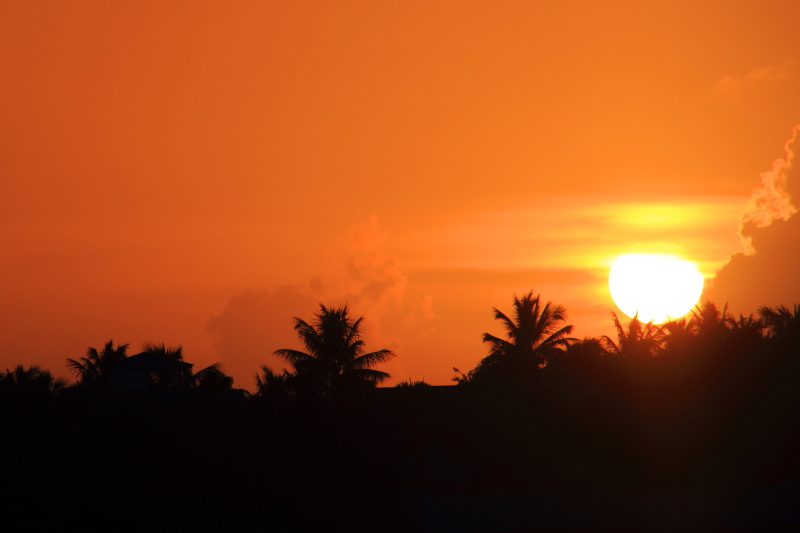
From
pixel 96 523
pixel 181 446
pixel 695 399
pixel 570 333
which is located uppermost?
pixel 570 333

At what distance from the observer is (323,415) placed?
37.3 m

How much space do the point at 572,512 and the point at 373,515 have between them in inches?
302

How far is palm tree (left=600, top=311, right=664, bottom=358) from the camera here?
48603mm

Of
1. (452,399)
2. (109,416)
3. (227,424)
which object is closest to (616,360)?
(452,399)

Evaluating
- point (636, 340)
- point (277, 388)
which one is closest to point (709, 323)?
point (636, 340)

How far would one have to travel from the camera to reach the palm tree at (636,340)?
48.6 metres

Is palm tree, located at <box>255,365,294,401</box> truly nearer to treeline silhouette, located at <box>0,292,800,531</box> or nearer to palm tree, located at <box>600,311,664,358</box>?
treeline silhouette, located at <box>0,292,800,531</box>

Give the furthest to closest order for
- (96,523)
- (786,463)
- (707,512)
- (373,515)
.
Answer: (786,463)
(707,512)
(373,515)
(96,523)

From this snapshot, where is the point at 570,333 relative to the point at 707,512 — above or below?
above

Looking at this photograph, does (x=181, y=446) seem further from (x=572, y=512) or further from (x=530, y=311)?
(x=530, y=311)

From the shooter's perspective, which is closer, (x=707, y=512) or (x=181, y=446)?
(x=181, y=446)

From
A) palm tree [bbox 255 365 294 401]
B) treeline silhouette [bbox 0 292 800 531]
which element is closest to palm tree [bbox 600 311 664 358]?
treeline silhouette [bbox 0 292 800 531]

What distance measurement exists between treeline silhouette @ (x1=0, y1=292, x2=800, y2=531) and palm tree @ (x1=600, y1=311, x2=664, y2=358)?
0.53 metres

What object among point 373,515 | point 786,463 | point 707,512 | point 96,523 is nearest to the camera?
point 96,523
